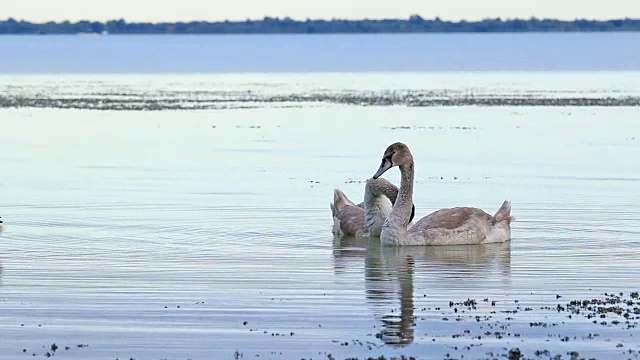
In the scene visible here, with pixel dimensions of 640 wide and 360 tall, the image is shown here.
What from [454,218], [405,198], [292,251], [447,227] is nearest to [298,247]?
[292,251]

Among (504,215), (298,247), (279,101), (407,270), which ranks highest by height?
(504,215)

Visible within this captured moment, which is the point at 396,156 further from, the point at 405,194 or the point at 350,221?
the point at 350,221

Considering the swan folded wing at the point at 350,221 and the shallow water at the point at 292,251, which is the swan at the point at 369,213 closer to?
the swan folded wing at the point at 350,221

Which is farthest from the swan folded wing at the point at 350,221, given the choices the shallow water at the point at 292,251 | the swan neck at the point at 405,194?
the swan neck at the point at 405,194

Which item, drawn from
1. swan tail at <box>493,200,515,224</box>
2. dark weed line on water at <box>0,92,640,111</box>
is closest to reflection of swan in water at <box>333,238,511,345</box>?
swan tail at <box>493,200,515,224</box>

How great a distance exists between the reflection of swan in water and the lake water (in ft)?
0.12

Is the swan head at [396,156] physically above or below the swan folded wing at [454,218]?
above

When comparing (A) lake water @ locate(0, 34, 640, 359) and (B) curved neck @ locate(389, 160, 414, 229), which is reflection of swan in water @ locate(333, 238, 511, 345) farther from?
(B) curved neck @ locate(389, 160, 414, 229)

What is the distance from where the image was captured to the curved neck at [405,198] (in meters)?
18.8

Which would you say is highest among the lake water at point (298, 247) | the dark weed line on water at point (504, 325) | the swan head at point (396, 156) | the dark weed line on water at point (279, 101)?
the swan head at point (396, 156)

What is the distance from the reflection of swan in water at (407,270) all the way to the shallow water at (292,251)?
0.14 feet

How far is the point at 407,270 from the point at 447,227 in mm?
2169

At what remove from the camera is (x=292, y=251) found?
58.7ft

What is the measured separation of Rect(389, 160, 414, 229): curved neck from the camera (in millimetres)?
18828
